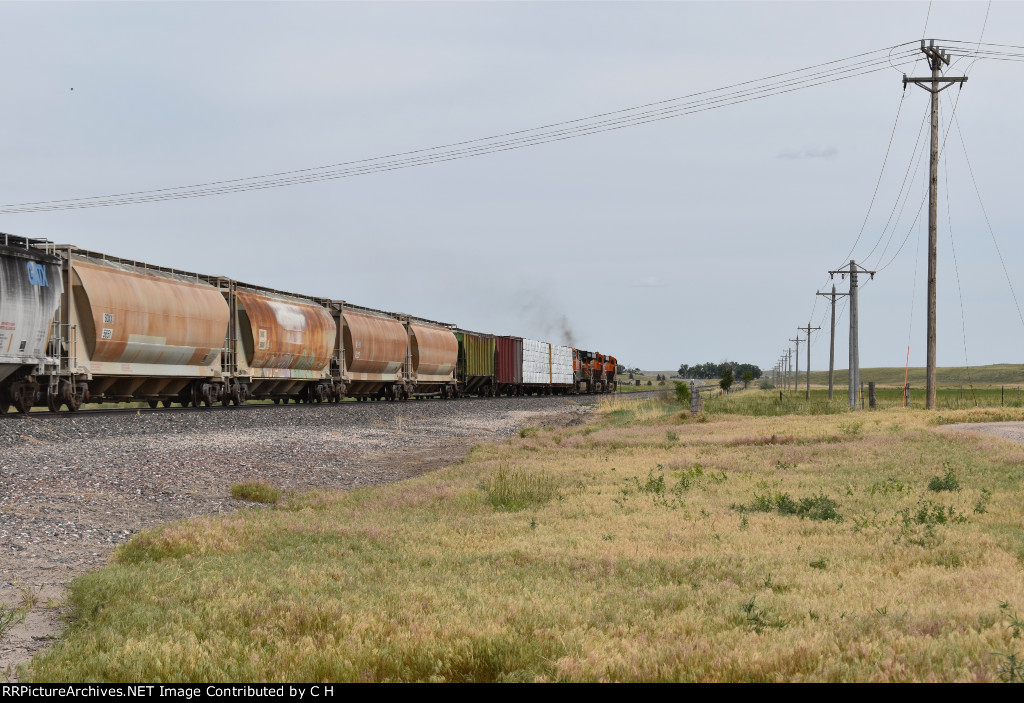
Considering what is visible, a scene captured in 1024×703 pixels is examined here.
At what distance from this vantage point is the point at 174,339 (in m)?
27.1

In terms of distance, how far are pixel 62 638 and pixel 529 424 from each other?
30591 mm

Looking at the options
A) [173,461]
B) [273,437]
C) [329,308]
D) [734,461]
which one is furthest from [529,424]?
[173,461]

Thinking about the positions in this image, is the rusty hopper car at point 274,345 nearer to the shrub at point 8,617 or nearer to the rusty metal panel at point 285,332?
the rusty metal panel at point 285,332

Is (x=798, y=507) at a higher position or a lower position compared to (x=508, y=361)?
lower

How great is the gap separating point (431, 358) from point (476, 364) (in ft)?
32.2

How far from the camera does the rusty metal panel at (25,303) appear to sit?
69.3 ft

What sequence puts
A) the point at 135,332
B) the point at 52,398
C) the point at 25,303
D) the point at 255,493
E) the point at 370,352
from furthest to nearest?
the point at 370,352 → the point at 135,332 → the point at 52,398 → the point at 25,303 → the point at 255,493

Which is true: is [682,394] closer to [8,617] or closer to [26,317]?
[26,317]

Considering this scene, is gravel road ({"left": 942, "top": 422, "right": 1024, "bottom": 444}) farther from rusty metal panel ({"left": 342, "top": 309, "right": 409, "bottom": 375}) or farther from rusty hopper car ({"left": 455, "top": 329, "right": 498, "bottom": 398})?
rusty hopper car ({"left": 455, "top": 329, "right": 498, "bottom": 398})

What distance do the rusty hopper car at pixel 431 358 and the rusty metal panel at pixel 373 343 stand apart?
4.44 feet

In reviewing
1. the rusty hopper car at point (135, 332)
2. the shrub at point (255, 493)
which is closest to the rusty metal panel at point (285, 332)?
the rusty hopper car at point (135, 332)

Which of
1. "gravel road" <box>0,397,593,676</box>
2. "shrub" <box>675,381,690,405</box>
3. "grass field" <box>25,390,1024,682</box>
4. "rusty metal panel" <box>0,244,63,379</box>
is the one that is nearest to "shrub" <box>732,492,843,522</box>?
"grass field" <box>25,390,1024,682</box>

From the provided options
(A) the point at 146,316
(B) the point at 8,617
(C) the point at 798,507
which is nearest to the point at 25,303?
(A) the point at 146,316
